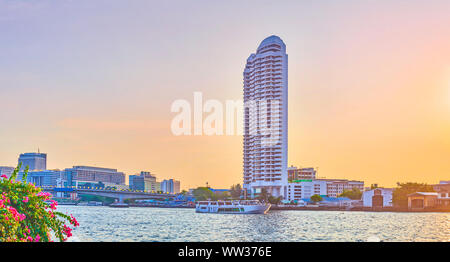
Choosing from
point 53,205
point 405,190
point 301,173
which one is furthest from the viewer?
point 301,173

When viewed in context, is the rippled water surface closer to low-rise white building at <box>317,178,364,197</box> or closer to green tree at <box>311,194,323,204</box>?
green tree at <box>311,194,323,204</box>

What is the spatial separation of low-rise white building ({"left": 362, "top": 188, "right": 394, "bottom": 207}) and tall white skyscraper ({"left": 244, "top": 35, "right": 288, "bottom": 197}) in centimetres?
3343

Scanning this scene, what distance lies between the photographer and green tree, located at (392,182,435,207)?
120 m

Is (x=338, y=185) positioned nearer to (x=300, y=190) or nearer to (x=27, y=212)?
(x=300, y=190)

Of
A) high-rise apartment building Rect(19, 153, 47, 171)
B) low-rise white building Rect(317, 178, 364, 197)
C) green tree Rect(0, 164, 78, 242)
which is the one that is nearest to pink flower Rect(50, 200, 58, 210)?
green tree Rect(0, 164, 78, 242)

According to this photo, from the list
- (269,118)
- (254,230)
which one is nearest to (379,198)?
(269,118)

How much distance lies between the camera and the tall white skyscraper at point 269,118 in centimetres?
15425

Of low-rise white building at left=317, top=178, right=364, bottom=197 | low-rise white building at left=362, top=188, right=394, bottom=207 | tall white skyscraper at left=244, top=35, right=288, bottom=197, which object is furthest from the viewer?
low-rise white building at left=317, top=178, right=364, bottom=197

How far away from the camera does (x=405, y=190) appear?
4803 inches

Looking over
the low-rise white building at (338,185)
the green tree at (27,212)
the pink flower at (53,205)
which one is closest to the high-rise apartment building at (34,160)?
the low-rise white building at (338,185)

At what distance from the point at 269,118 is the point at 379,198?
42.7 m

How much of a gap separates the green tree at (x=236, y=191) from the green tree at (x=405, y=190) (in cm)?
5660

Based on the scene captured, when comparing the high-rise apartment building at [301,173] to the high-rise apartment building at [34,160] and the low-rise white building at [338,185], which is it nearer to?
the low-rise white building at [338,185]
